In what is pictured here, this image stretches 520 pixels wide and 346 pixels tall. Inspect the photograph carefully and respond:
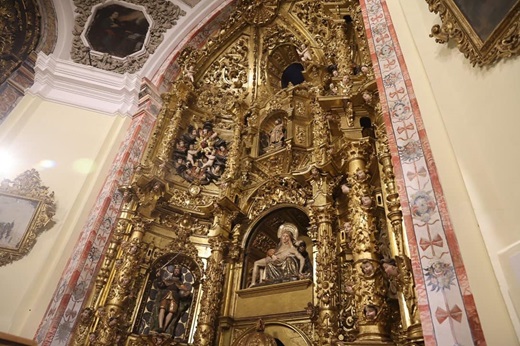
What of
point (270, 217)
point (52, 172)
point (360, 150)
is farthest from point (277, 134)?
point (52, 172)

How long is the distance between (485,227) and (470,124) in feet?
2.60

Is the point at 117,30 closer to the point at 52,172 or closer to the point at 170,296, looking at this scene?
the point at 52,172

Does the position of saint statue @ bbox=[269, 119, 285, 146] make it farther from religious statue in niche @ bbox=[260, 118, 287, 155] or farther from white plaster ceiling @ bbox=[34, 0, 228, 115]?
white plaster ceiling @ bbox=[34, 0, 228, 115]

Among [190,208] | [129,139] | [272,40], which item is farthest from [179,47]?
[190,208]

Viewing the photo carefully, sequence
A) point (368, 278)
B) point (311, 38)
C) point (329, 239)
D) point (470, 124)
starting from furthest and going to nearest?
point (311, 38) → point (329, 239) → point (368, 278) → point (470, 124)

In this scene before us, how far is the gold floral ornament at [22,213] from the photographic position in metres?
5.38

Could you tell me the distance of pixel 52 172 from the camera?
244 inches

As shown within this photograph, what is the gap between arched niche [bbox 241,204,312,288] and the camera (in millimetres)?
5776

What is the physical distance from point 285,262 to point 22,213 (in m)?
4.28

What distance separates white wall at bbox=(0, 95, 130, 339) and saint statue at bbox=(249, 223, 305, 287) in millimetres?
3062

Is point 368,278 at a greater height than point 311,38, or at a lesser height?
lesser

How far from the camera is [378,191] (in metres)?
4.64

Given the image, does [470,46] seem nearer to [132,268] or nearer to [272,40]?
[132,268]

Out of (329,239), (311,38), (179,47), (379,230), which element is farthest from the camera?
(179,47)
